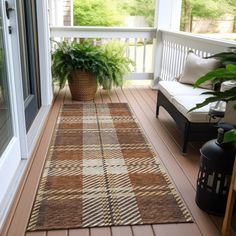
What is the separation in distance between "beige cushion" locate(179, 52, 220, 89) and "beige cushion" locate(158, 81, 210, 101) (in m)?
0.07

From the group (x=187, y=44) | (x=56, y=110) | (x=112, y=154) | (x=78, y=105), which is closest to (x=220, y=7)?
(x=187, y=44)

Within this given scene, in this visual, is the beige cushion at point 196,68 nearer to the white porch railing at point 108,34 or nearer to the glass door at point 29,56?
the white porch railing at point 108,34

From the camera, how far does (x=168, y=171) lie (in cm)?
230

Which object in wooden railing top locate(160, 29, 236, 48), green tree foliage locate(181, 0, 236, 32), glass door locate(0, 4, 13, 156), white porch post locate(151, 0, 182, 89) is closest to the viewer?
glass door locate(0, 4, 13, 156)

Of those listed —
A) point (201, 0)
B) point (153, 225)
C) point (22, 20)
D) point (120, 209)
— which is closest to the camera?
point (153, 225)

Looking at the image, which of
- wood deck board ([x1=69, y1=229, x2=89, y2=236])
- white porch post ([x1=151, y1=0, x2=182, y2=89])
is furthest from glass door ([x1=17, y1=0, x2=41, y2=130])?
white porch post ([x1=151, y1=0, x2=182, y2=89])

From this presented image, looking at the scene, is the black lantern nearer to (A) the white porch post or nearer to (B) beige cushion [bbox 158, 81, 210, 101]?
(B) beige cushion [bbox 158, 81, 210, 101]

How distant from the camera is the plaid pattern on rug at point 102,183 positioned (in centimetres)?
174

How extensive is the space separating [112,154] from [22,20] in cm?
169

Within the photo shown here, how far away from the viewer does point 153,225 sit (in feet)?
5.54

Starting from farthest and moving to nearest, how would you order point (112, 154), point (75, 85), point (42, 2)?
point (75, 85)
point (42, 2)
point (112, 154)

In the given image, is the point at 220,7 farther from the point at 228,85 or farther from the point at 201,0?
the point at 228,85

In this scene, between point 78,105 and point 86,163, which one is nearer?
point 86,163

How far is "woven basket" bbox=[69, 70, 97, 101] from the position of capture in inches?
158
